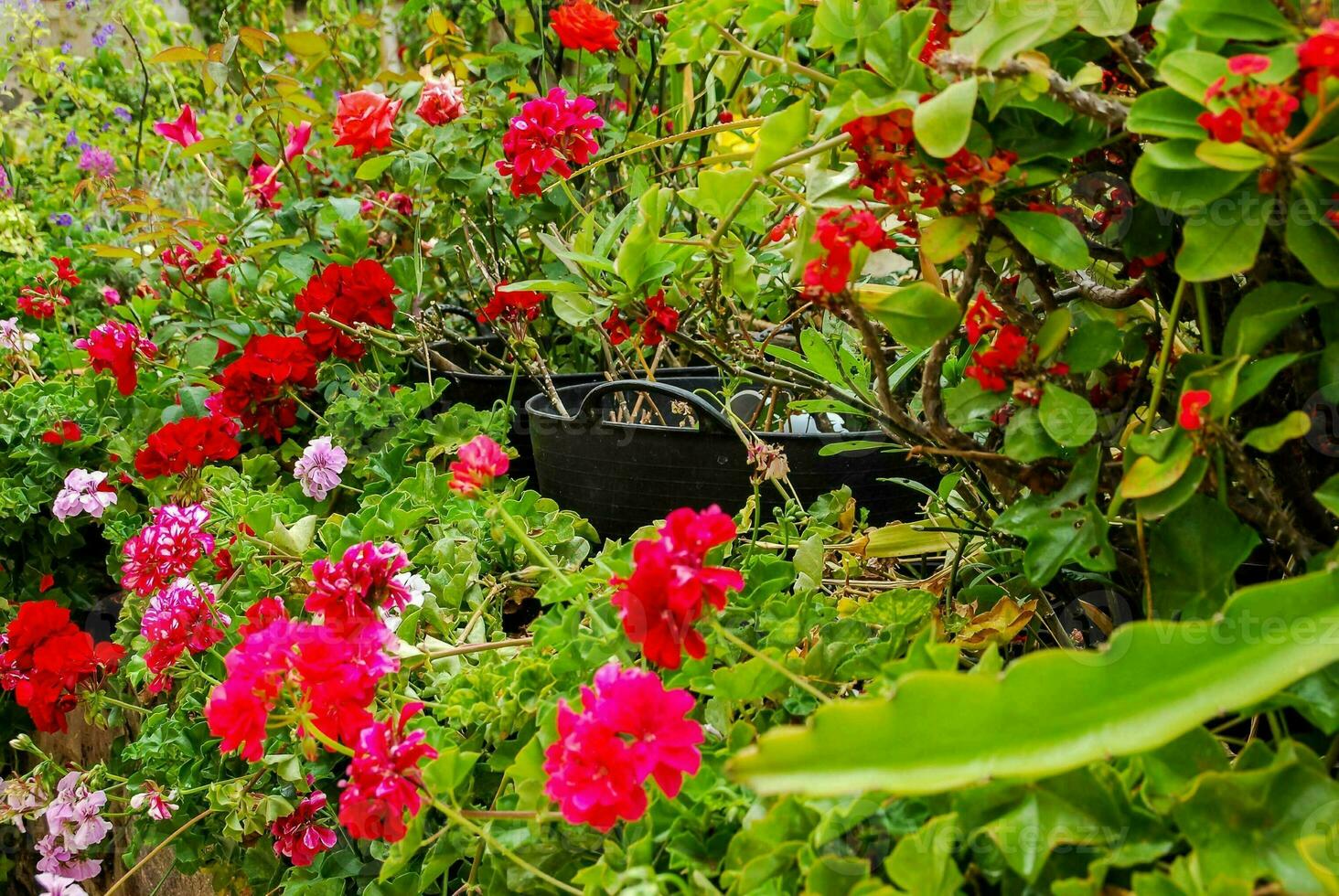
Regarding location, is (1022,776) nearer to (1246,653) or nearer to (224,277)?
(1246,653)

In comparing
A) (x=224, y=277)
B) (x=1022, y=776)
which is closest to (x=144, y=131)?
(x=224, y=277)

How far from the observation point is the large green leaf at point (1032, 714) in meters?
0.39

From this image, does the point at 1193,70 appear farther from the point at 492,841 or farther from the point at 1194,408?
the point at 492,841

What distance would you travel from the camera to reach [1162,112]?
0.48 metres

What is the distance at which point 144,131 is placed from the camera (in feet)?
10.4

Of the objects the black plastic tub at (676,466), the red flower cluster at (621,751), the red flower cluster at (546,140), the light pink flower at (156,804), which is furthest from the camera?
the red flower cluster at (546,140)

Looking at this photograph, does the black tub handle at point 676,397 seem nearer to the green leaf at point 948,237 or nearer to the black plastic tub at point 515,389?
the black plastic tub at point 515,389

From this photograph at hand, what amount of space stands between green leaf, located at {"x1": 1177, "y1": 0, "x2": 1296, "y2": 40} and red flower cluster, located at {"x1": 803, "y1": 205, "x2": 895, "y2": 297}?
164 millimetres

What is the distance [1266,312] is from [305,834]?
0.75 metres

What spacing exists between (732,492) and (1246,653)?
664 millimetres

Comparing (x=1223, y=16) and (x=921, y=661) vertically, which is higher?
(x=1223, y=16)

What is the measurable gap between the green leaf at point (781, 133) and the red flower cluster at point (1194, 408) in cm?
24

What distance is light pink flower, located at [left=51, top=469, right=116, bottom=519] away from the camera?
131cm

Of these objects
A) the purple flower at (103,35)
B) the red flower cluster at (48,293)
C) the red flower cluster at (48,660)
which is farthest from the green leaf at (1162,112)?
the purple flower at (103,35)
